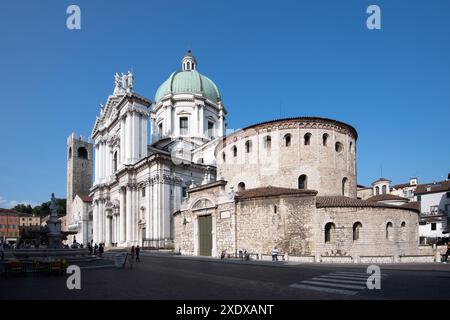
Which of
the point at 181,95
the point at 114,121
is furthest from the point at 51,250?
the point at 181,95

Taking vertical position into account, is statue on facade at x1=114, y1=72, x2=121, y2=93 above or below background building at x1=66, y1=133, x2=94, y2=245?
above

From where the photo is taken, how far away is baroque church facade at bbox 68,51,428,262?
27.6 m

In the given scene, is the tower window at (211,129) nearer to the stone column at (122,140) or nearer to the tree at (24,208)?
the stone column at (122,140)

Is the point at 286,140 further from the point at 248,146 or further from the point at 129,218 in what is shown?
the point at 129,218

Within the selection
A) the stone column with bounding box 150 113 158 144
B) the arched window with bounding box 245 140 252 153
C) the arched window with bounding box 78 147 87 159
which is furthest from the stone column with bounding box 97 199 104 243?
the arched window with bounding box 245 140 252 153

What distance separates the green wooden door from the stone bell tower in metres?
64.1

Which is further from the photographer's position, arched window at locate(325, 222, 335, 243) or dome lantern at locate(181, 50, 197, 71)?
dome lantern at locate(181, 50, 197, 71)

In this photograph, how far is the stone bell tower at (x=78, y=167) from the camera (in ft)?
295

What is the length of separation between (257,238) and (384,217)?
9.87 metres

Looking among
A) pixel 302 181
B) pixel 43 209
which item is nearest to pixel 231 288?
pixel 302 181

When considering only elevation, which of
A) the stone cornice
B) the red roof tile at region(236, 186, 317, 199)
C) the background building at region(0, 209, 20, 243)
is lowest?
the background building at region(0, 209, 20, 243)

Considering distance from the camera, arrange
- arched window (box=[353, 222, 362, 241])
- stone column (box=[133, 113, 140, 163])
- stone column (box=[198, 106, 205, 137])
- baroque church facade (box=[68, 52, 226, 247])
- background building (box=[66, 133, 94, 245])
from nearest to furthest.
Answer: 1. arched window (box=[353, 222, 362, 241])
2. baroque church facade (box=[68, 52, 226, 247])
3. stone column (box=[133, 113, 140, 163])
4. stone column (box=[198, 106, 205, 137])
5. background building (box=[66, 133, 94, 245])

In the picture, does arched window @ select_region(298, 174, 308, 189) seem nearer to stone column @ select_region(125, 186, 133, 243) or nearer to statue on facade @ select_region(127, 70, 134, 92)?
stone column @ select_region(125, 186, 133, 243)
